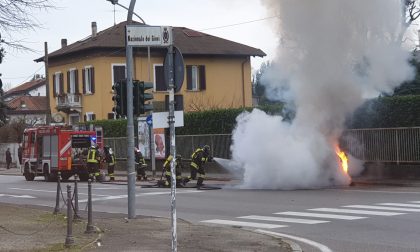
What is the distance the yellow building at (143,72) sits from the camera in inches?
1780

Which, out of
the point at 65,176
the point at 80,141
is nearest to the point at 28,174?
the point at 65,176

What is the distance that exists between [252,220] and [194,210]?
106 inches

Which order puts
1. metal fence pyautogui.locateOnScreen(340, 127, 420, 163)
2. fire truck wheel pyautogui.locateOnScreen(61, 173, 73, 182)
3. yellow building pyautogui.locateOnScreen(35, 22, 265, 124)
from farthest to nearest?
yellow building pyautogui.locateOnScreen(35, 22, 265, 124), fire truck wheel pyautogui.locateOnScreen(61, 173, 73, 182), metal fence pyautogui.locateOnScreen(340, 127, 420, 163)

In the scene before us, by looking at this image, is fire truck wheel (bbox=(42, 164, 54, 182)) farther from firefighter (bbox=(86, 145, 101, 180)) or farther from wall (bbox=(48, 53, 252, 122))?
wall (bbox=(48, 53, 252, 122))

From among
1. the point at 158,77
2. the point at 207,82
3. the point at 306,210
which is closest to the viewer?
the point at 306,210

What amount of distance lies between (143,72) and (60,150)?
17.2 meters

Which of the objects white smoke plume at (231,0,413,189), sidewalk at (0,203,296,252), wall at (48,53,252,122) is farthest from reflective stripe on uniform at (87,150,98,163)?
wall at (48,53,252,122)

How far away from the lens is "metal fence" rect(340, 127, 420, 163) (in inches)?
896

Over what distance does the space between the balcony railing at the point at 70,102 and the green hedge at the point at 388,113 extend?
27659mm

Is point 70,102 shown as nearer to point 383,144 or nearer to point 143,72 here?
point 143,72

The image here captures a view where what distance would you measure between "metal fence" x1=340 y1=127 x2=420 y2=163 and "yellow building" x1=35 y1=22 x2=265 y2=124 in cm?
2111

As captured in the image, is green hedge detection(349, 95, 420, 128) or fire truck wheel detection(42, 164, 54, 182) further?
fire truck wheel detection(42, 164, 54, 182)

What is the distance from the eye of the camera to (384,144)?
23.7 metres

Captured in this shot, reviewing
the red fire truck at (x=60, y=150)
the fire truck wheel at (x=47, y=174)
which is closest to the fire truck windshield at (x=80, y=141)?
the red fire truck at (x=60, y=150)
